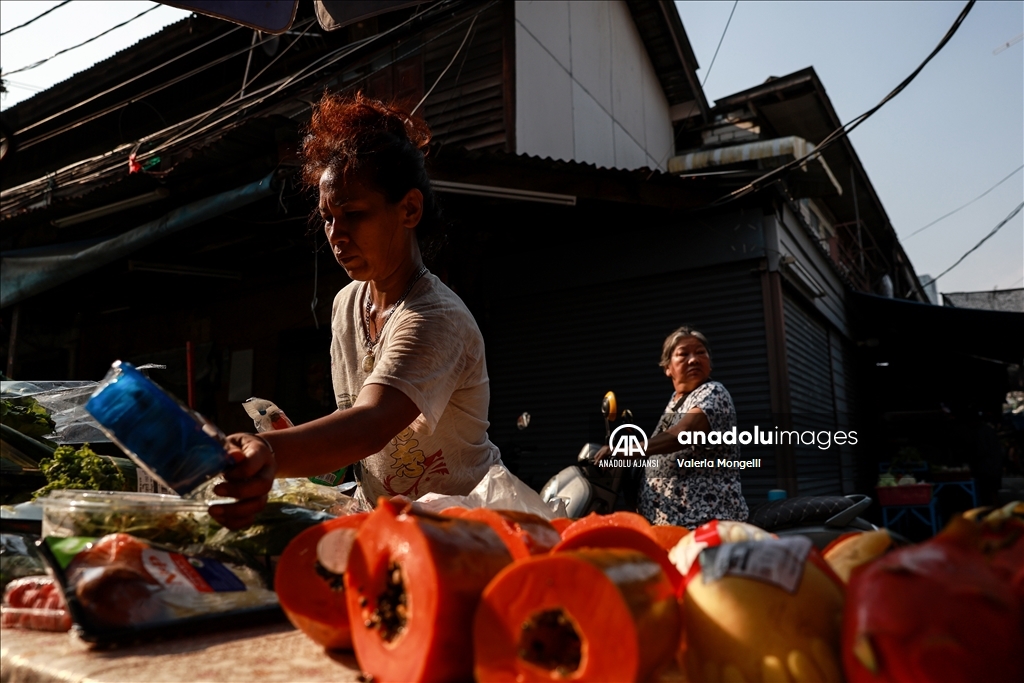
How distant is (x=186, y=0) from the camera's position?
2.47 metres

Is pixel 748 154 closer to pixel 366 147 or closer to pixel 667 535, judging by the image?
pixel 366 147

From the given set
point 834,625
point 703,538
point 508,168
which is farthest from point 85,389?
point 508,168

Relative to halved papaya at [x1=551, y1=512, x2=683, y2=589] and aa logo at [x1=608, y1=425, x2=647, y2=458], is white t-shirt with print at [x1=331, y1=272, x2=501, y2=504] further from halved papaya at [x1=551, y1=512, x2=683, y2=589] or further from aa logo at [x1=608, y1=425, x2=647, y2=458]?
aa logo at [x1=608, y1=425, x2=647, y2=458]

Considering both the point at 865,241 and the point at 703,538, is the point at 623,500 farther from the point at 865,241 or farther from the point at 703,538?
the point at 865,241

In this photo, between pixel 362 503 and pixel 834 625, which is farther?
pixel 362 503

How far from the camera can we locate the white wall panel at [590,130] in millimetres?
9742

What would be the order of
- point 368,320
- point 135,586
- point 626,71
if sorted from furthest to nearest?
point 626,71
point 368,320
point 135,586

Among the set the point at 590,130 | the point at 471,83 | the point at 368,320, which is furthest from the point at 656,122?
the point at 368,320

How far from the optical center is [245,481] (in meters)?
1.07

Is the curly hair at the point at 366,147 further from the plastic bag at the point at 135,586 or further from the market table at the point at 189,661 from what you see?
the market table at the point at 189,661

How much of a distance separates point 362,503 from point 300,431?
2.16 feet

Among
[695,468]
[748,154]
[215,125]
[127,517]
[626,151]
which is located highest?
[626,151]

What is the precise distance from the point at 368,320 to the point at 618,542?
1356 millimetres

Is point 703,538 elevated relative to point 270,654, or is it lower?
elevated
